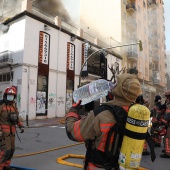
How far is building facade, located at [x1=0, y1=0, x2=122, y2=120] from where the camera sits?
15016 mm

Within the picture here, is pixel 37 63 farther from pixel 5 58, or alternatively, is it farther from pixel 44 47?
pixel 5 58

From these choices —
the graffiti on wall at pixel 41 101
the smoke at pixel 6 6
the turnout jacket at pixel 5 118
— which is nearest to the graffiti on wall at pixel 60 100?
the graffiti on wall at pixel 41 101

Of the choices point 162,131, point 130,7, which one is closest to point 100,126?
point 162,131

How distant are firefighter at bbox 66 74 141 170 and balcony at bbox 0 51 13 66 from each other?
49.4 ft

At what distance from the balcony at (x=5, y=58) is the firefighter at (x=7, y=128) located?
12.6 m

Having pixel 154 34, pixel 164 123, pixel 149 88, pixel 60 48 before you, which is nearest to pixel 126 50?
pixel 154 34

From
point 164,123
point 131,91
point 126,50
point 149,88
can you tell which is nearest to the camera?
point 131,91

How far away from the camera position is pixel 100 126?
1.57m

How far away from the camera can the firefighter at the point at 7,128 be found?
3445 mm

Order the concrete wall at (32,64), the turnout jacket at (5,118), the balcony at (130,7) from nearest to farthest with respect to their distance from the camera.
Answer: the turnout jacket at (5,118) → the concrete wall at (32,64) → the balcony at (130,7)

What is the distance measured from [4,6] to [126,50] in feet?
55.5

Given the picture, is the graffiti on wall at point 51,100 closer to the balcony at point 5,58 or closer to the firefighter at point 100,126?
the balcony at point 5,58

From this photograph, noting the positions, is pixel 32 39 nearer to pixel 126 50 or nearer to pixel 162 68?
pixel 126 50

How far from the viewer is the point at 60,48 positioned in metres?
18.1
